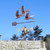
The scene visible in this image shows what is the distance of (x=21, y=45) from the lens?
1638 centimetres

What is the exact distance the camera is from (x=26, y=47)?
53.3 ft

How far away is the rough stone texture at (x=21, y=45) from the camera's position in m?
16.2

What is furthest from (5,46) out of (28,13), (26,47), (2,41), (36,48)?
(28,13)

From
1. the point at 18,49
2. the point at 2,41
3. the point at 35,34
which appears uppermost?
the point at 35,34

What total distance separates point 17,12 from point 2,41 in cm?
431

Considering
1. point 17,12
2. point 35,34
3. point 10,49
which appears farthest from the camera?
point 35,34

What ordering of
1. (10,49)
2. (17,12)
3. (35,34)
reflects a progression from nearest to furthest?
1. (10,49)
2. (17,12)
3. (35,34)

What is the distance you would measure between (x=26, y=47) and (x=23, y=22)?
3420 mm

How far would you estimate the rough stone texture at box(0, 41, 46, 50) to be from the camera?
639 inches

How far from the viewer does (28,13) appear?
1756 cm

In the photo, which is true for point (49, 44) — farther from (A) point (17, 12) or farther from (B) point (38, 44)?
(A) point (17, 12)

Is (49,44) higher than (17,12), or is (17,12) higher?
(17,12)

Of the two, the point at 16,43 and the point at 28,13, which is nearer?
the point at 16,43

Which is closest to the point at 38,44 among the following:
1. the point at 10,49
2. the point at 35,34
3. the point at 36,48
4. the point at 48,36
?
the point at 36,48
